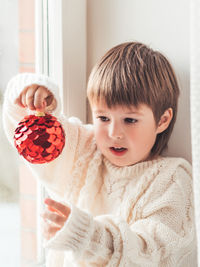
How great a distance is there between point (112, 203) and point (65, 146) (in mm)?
200

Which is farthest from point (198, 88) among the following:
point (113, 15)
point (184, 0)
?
point (113, 15)

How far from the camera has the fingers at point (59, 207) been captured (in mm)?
764

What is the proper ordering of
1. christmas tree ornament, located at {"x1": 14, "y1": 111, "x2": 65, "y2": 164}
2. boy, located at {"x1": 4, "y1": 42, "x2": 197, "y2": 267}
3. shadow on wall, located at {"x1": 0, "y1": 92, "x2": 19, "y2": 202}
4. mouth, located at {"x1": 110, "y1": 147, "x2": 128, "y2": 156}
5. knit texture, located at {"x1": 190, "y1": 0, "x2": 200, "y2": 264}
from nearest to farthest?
knit texture, located at {"x1": 190, "y1": 0, "x2": 200, "y2": 264} < christmas tree ornament, located at {"x1": 14, "y1": 111, "x2": 65, "y2": 164} < boy, located at {"x1": 4, "y1": 42, "x2": 197, "y2": 267} < mouth, located at {"x1": 110, "y1": 147, "x2": 128, "y2": 156} < shadow on wall, located at {"x1": 0, "y1": 92, "x2": 19, "y2": 202}

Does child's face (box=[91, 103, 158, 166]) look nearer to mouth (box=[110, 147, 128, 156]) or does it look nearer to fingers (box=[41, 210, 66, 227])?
mouth (box=[110, 147, 128, 156])

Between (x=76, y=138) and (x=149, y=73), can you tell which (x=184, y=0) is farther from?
(x=76, y=138)

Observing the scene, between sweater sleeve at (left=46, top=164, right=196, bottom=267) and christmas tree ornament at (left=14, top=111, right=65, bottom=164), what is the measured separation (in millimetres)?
127

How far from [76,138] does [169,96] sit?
28 centimetres

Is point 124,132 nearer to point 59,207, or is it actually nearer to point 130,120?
point 130,120

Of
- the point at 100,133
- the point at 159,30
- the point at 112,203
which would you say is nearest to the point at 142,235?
the point at 112,203

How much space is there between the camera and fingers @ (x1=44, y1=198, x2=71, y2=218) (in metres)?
0.76

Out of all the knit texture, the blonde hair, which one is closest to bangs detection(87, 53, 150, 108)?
the blonde hair

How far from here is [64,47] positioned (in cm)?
113

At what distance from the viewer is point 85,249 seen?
0.80 m

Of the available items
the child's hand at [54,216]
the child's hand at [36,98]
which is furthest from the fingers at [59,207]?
the child's hand at [36,98]
